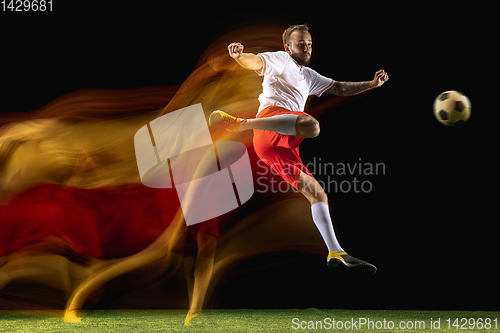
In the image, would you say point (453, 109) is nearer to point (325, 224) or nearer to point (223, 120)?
point (325, 224)

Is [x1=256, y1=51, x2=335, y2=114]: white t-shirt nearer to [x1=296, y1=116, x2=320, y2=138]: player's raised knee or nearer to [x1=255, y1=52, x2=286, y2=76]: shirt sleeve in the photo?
[x1=255, y1=52, x2=286, y2=76]: shirt sleeve

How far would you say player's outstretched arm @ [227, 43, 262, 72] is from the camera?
11.3 feet

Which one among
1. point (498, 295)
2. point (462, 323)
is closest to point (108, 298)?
point (462, 323)

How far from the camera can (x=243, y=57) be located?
352 cm

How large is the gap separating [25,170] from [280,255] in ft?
9.15

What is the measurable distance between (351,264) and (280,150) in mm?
1080

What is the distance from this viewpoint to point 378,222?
16.7 feet

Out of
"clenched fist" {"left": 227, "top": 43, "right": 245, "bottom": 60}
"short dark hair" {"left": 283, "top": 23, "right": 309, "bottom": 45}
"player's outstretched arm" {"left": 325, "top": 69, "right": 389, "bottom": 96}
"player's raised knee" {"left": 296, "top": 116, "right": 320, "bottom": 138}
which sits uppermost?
"short dark hair" {"left": 283, "top": 23, "right": 309, "bottom": 45}

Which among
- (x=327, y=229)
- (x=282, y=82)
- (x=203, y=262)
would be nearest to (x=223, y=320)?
(x=203, y=262)

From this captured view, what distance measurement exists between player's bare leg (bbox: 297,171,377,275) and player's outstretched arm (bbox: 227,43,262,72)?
3.07ft

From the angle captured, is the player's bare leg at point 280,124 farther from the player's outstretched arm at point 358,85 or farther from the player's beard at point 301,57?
the player's outstretched arm at point 358,85

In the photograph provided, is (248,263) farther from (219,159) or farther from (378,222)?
(378,222)

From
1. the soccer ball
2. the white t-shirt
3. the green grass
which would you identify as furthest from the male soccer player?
the green grass

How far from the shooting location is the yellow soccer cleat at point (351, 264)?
10.6ft
